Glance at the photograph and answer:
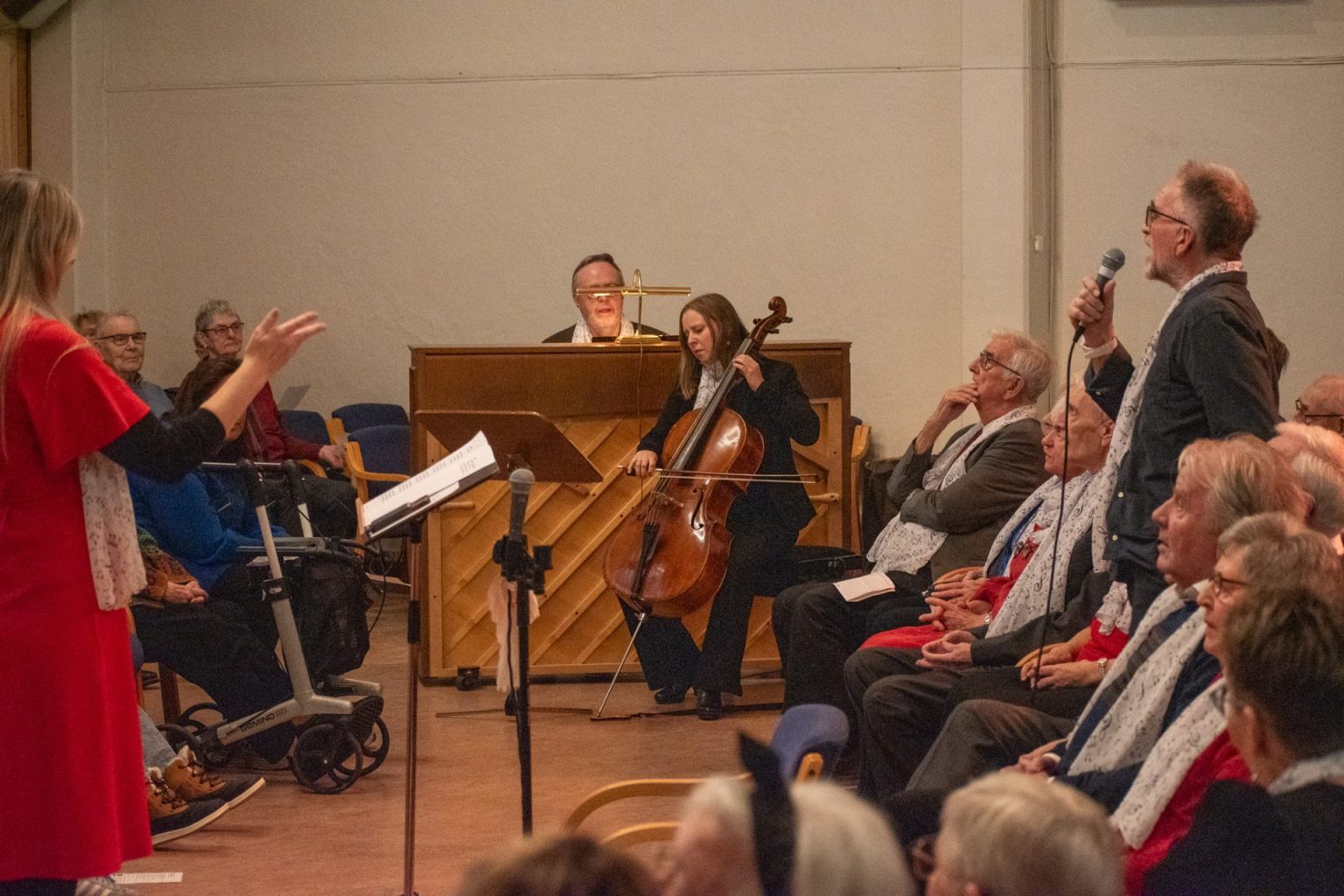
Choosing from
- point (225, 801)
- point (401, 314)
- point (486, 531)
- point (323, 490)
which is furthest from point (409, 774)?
point (401, 314)

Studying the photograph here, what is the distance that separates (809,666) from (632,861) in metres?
3.46

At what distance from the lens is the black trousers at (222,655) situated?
4.63 metres

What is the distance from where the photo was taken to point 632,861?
1365 mm

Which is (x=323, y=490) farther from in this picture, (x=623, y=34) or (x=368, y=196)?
(x=623, y=34)

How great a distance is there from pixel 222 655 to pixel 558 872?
3575 mm

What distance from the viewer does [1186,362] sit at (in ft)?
10.7

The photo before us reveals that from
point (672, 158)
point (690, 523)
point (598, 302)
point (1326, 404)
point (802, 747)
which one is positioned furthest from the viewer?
point (672, 158)

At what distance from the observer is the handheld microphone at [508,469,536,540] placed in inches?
126

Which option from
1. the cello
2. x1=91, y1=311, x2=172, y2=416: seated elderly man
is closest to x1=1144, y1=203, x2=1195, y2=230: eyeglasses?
the cello

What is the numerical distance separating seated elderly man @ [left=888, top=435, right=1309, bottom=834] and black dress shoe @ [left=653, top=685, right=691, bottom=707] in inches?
112

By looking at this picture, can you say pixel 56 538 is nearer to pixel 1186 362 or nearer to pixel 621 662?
pixel 1186 362

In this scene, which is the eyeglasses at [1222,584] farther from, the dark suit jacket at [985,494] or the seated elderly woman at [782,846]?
the dark suit jacket at [985,494]

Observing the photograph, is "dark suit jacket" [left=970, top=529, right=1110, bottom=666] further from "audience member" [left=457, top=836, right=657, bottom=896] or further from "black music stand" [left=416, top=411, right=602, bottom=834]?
"audience member" [left=457, top=836, right=657, bottom=896]

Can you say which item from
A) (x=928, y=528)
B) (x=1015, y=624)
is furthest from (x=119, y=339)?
(x=1015, y=624)
